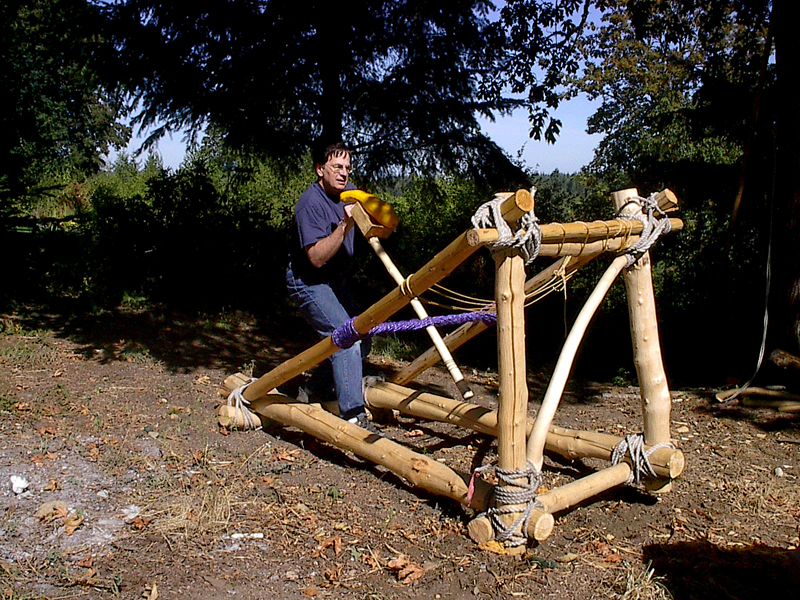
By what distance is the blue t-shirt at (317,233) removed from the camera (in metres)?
4.48

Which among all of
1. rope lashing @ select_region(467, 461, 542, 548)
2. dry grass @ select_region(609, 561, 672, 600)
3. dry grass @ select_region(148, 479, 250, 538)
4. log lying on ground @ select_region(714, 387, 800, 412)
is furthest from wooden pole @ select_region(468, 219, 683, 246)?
log lying on ground @ select_region(714, 387, 800, 412)

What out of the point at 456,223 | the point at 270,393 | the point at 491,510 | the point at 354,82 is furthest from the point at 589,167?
the point at 491,510

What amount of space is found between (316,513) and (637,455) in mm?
1681

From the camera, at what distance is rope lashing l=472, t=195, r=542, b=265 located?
3.08 m

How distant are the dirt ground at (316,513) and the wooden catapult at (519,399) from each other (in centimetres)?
20

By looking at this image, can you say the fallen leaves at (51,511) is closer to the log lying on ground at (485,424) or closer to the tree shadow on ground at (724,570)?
the log lying on ground at (485,424)

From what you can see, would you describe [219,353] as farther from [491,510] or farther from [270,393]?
[491,510]

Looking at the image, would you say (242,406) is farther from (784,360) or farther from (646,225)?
(784,360)

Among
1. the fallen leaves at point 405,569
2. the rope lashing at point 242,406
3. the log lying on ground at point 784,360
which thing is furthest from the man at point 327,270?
the log lying on ground at point 784,360

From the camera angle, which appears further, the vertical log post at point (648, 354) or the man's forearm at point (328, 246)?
the man's forearm at point (328, 246)

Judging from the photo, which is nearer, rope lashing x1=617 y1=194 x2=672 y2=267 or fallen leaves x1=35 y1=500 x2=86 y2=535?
fallen leaves x1=35 y1=500 x2=86 y2=535

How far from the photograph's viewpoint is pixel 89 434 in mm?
4711

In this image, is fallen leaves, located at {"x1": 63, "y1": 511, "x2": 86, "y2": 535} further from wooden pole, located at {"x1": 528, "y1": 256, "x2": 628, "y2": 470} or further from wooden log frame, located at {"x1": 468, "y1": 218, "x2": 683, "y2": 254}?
wooden log frame, located at {"x1": 468, "y1": 218, "x2": 683, "y2": 254}

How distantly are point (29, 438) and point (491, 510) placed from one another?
299 cm
